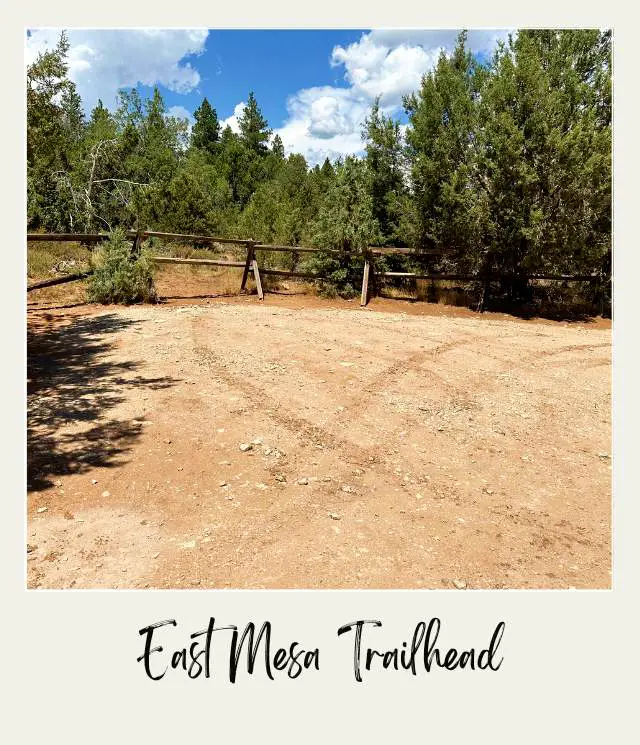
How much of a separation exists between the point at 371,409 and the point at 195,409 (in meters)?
2.00

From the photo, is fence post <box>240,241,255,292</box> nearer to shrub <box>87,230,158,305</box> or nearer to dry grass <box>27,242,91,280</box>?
shrub <box>87,230,158,305</box>

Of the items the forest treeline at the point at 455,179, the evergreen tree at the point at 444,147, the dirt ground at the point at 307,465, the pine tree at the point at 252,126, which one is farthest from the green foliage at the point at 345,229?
the pine tree at the point at 252,126

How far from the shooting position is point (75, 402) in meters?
5.33

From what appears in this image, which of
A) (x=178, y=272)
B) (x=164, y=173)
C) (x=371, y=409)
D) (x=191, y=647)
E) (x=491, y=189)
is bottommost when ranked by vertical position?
(x=191, y=647)

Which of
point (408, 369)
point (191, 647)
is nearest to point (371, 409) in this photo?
point (408, 369)

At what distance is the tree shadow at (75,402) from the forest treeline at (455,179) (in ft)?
13.6

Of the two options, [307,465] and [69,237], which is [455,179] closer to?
[69,237]

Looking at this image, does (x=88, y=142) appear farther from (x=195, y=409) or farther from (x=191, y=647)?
(x=191, y=647)

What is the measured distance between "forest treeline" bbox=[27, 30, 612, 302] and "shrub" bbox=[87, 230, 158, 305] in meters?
2.26

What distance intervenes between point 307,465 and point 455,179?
1063cm

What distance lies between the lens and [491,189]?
40.1 feet

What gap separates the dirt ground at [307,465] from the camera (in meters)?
3.19

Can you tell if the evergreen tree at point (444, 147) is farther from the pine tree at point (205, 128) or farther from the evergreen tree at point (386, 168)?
the pine tree at point (205, 128)

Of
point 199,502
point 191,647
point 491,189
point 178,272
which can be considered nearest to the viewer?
point 191,647
